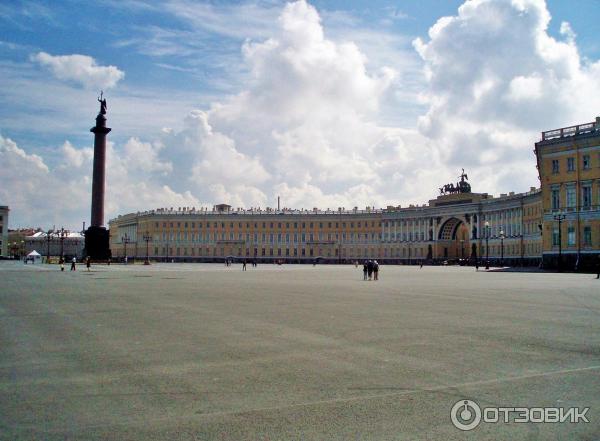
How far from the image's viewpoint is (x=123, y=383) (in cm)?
859

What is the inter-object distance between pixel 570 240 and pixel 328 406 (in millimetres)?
60057

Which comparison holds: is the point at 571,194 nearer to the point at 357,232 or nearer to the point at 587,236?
the point at 587,236

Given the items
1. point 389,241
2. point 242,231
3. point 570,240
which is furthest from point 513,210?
point 242,231

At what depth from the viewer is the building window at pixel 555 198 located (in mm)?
63022

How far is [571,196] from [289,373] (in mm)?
59217

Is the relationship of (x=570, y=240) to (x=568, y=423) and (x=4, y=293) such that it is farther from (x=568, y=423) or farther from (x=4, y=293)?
(x=568, y=423)

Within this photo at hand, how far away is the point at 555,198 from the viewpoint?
6341 cm

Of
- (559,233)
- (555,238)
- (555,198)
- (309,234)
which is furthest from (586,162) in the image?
(309,234)

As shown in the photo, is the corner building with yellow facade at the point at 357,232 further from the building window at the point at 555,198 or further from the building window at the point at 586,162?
the building window at the point at 586,162

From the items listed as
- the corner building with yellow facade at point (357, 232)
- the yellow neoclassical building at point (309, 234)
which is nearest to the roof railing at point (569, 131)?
the corner building with yellow facade at point (357, 232)

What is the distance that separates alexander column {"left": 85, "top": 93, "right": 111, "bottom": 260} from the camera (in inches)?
3066

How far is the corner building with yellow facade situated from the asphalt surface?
85986 millimetres

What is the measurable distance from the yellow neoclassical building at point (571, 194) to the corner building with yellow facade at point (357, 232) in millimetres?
31571

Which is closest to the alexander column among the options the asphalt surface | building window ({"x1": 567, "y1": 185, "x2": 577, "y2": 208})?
building window ({"x1": 567, "y1": 185, "x2": 577, "y2": 208})
